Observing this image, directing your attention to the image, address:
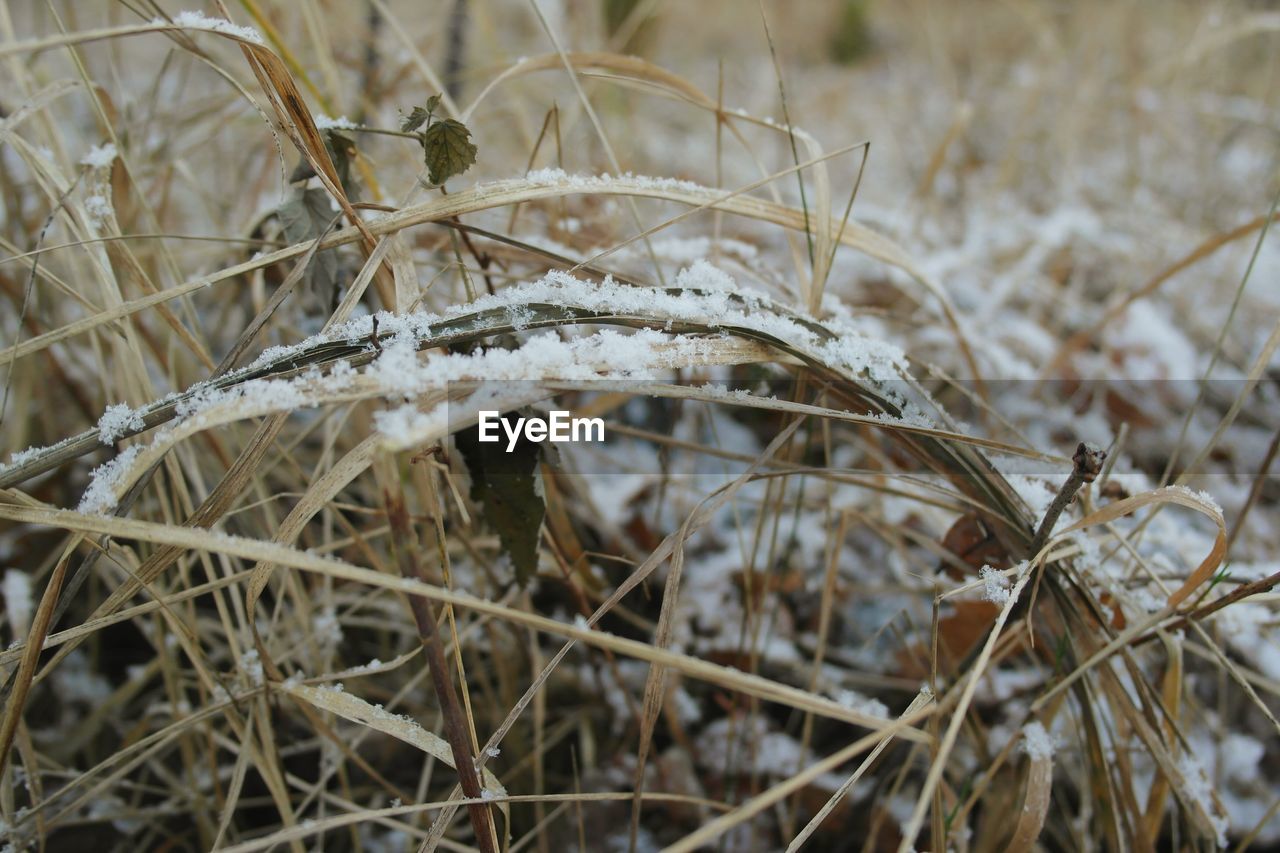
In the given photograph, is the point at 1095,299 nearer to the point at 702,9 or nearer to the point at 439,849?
the point at 439,849

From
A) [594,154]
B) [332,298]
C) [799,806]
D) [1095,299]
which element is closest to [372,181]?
[332,298]

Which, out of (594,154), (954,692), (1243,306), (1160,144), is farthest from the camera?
(1160,144)

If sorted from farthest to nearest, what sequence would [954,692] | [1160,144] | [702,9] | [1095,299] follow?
[702,9] → [1160,144] → [1095,299] → [954,692]

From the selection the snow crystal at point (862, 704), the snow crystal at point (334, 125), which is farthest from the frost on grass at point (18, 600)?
the snow crystal at point (862, 704)

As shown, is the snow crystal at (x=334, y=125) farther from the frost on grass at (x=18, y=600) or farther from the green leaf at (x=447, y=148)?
the frost on grass at (x=18, y=600)

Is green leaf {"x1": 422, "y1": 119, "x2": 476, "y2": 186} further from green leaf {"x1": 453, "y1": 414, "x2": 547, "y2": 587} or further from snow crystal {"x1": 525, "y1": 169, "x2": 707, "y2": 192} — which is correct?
green leaf {"x1": 453, "y1": 414, "x2": 547, "y2": 587}

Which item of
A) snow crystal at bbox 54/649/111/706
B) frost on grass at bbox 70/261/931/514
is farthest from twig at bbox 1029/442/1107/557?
snow crystal at bbox 54/649/111/706

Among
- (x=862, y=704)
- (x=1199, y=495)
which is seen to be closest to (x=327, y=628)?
(x=862, y=704)
